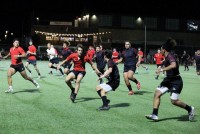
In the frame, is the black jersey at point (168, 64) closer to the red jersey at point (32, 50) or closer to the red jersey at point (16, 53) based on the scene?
the red jersey at point (16, 53)

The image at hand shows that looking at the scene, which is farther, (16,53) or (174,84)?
(16,53)

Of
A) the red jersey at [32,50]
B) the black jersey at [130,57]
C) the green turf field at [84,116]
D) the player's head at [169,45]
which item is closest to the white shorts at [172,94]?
the green turf field at [84,116]

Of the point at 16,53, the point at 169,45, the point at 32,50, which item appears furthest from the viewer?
the point at 32,50

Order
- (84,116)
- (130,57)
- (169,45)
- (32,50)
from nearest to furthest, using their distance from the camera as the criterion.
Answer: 1. (169,45)
2. (84,116)
3. (130,57)
4. (32,50)

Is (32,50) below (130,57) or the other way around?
the other way around

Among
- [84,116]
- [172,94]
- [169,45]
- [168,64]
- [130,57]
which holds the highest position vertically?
[169,45]

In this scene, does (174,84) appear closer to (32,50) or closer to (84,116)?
(84,116)

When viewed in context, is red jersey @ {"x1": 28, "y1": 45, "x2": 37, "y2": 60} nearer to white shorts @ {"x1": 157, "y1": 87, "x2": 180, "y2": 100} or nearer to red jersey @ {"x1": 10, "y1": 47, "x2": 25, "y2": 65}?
red jersey @ {"x1": 10, "y1": 47, "x2": 25, "y2": 65}

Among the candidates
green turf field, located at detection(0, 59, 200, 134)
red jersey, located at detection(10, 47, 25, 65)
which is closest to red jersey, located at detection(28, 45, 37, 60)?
red jersey, located at detection(10, 47, 25, 65)

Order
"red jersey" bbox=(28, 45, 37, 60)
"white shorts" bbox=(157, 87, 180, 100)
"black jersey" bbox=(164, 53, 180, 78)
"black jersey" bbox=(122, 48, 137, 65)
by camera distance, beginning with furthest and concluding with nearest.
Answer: "red jersey" bbox=(28, 45, 37, 60)
"black jersey" bbox=(122, 48, 137, 65)
"white shorts" bbox=(157, 87, 180, 100)
"black jersey" bbox=(164, 53, 180, 78)

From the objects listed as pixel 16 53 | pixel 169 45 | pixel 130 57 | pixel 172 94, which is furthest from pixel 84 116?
pixel 130 57

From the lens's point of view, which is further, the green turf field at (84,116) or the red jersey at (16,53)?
the red jersey at (16,53)

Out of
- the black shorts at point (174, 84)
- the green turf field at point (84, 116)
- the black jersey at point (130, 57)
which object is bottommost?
the green turf field at point (84, 116)

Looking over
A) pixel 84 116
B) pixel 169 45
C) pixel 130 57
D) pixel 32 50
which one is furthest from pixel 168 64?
pixel 32 50
